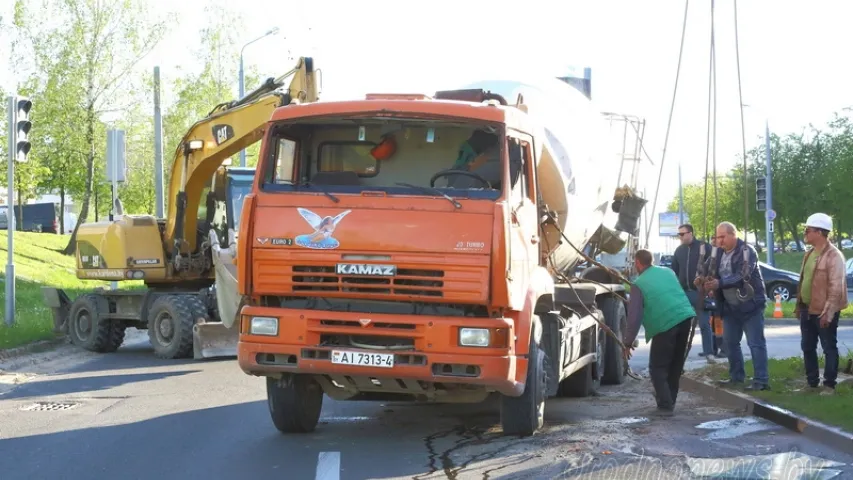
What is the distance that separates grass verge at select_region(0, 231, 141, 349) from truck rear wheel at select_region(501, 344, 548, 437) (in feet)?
33.4

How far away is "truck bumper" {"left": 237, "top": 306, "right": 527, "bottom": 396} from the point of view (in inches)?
340

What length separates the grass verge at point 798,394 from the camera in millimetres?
10047

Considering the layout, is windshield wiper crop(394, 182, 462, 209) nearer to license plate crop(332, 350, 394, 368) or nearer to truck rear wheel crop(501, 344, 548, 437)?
license plate crop(332, 350, 394, 368)

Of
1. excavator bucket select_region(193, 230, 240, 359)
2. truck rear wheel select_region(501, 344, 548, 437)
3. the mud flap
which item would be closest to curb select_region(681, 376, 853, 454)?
truck rear wheel select_region(501, 344, 548, 437)

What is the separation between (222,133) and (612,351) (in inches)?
253

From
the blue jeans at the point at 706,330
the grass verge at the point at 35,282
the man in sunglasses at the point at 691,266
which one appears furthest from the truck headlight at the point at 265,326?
the grass verge at the point at 35,282

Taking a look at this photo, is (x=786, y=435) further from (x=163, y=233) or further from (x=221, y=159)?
(x=163, y=233)

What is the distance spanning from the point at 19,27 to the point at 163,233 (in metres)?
24.6

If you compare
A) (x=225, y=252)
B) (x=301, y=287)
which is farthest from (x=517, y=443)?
(x=225, y=252)

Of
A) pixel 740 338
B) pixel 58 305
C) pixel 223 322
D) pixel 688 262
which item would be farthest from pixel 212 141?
pixel 740 338

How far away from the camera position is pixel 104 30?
39688 millimetres

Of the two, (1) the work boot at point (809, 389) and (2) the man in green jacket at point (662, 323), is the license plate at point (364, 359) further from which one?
(1) the work boot at point (809, 389)

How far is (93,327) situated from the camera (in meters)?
18.7

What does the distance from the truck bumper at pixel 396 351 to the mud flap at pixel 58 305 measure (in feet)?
37.5
